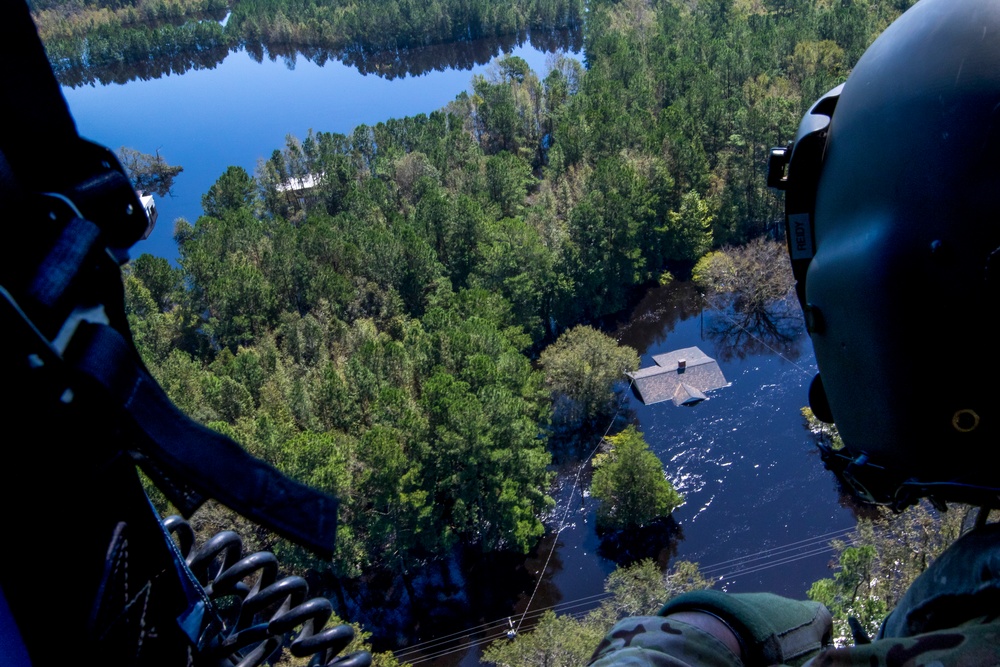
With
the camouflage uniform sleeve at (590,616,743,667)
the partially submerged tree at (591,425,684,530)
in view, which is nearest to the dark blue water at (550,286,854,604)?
the partially submerged tree at (591,425,684,530)

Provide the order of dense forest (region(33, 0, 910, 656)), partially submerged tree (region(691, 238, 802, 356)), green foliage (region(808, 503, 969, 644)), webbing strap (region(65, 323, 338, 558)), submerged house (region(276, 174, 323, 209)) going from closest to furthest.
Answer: webbing strap (region(65, 323, 338, 558))
green foliage (region(808, 503, 969, 644))
dense forest (region(33, 0, 910, 656))
partially submerged tree (region(691, 238, 802, 356))
submerged house (region(276, 174, 323, 209))

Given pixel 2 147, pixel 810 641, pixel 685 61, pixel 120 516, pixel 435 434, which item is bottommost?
pixel 435 434

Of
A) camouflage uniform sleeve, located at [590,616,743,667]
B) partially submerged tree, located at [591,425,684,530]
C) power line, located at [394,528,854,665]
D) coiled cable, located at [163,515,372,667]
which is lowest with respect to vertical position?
power line, located at [394,528,854,665]

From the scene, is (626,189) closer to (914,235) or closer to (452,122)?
(452,122)

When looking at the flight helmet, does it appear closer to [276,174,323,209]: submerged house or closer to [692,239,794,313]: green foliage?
[692,239,794,313]: green foliage

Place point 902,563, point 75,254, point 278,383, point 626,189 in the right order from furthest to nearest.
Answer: point 626,189 < point 278,383 < point 902,563 < point 75,254

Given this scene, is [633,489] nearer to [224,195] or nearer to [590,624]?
[590,624]

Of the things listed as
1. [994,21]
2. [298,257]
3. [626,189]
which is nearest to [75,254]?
[994,21]
